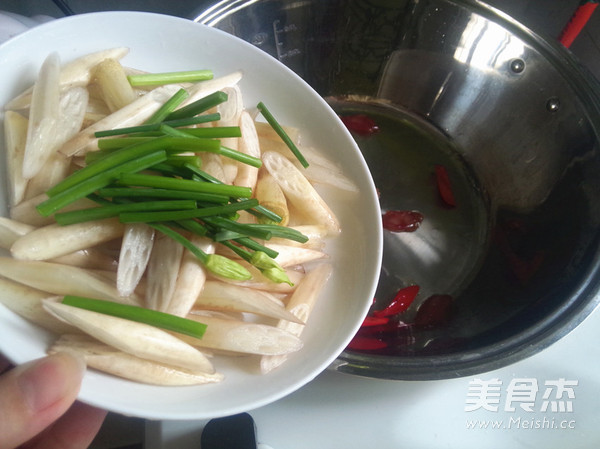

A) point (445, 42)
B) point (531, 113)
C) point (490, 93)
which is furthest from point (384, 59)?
point (531, 113)

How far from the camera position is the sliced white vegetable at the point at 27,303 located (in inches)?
19.9

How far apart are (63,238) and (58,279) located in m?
0.05

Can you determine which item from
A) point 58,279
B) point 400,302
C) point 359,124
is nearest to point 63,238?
point 58,279

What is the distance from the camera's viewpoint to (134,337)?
0.51m

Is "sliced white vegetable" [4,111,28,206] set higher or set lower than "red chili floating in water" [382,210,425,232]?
lower

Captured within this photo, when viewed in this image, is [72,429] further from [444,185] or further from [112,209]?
[444,185]

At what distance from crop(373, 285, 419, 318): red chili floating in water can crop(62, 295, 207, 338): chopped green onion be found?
540 millimetres

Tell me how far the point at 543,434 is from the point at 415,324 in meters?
0.30

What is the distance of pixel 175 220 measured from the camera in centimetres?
58

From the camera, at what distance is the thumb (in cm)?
42

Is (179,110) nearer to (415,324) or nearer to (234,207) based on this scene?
(234,207)

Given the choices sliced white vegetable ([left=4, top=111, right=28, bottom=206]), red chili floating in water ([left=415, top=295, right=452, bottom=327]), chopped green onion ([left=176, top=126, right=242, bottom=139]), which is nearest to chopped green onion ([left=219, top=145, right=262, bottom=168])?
chopped green onion ([left=176, top=126, right=242, bottom=139])

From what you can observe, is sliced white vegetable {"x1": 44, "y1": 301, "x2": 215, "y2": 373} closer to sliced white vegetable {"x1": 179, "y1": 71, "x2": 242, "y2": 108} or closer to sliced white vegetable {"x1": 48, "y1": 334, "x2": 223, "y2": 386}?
sliced white vegetable {"x1": 48, "y1": 334, "x2": 223, "y2": 386}

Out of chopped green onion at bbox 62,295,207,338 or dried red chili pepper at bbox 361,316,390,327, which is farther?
dried red chili pepper at bbox 361,316,390,327
